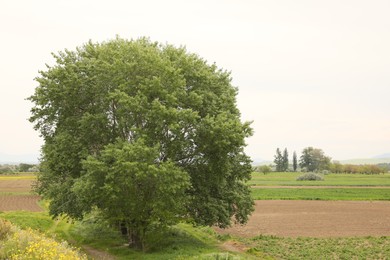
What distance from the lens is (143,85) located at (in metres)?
27.2

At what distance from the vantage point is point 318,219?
158 ft

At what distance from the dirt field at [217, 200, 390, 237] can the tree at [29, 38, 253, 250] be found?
10410 millimetres

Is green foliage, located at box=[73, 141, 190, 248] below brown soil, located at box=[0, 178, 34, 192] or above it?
above

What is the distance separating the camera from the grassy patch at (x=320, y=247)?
28906 millimetres

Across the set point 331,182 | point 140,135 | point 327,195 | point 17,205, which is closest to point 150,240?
point 140,135

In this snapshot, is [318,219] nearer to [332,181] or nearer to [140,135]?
[140,135]

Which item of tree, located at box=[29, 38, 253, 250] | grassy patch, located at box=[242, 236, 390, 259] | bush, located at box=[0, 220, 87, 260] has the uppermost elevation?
tree, located at box=[29, 38, 253, 250]

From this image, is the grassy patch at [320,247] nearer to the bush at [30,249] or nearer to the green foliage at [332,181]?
the bush at [30,249]

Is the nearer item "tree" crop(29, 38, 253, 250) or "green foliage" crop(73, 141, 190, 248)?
"green foliage" crop(73, 141, 190, 248)

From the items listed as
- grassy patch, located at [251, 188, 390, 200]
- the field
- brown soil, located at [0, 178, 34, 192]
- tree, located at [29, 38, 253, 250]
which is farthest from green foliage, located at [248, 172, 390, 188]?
tree, located at [29, 38, 253, 250]

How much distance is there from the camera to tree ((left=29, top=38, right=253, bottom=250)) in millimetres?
25922

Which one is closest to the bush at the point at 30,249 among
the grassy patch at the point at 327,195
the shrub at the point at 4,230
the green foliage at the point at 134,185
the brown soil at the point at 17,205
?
the shrub at the point at 4,230

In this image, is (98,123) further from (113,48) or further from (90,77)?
(113,48)

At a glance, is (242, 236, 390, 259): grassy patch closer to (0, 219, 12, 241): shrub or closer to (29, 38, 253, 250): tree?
(29, 38, 253, 250): tree
